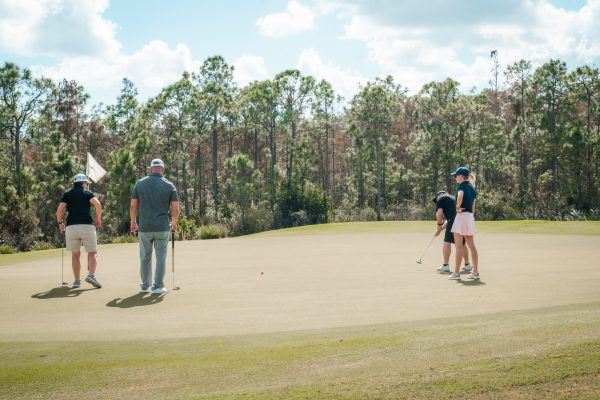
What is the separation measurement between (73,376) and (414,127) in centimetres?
7867

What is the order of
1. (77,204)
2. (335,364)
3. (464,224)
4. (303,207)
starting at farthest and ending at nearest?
(303,207)
(464,224)
(77,204)
(335,364)

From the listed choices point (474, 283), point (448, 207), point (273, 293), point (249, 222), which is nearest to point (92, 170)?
point (448, 207)

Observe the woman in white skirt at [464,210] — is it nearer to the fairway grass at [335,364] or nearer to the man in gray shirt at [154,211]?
the fairway grass at [335,364]

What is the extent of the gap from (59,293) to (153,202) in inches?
91.5

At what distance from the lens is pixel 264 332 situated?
7.25 m

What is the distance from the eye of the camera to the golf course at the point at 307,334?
190 inches

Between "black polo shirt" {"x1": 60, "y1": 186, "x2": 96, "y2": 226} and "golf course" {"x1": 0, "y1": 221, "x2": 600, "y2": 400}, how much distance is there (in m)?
1.44

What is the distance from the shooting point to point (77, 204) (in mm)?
12164

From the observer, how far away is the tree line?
49844 mm

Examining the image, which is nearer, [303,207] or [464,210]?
[464,210]

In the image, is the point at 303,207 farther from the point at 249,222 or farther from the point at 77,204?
the point at 77,204

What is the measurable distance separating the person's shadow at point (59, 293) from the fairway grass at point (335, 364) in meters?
3.71

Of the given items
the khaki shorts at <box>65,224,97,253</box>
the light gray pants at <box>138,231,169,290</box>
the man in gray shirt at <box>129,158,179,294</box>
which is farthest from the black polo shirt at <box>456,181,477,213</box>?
the khaki shorts at <box>65,224,97,253</box>

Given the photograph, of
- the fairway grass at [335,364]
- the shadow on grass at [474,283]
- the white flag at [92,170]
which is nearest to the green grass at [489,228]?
the white flag at [92,170]
